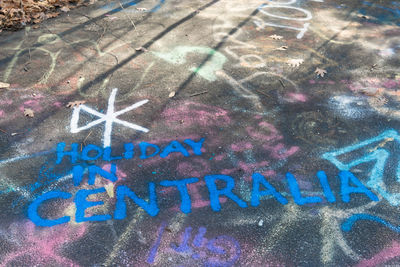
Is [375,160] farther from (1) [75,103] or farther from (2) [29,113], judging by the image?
(2) [29,113]

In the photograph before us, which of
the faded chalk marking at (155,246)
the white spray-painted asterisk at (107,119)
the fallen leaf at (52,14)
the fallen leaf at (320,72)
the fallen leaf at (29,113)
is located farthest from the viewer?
the fallen leaf at (52,14)

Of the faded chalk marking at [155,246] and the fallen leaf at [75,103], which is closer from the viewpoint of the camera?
the faded chalk marking at [155,246]

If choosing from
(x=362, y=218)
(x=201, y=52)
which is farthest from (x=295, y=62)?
(x=362, y=218)

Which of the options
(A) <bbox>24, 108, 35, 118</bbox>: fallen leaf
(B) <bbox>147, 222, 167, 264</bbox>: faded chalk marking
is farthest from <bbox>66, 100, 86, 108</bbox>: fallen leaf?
(B) <bbox>147, 222, 167, 264</bbox>: faded chalk marking

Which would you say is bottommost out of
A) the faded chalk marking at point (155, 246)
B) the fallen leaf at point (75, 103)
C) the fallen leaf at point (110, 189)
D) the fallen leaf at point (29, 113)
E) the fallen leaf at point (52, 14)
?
the faded chalk marking at point (155, 246)

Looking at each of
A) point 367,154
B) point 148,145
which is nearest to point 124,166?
point 148,145

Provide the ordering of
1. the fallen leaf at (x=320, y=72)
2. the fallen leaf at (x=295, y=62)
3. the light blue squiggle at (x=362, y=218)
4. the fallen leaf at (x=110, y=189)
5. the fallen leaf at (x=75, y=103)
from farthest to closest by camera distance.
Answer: the fallen leaf at (x=295, y=62), the fallen leaf at (x=320, y=72), the fallen leaf at (x=75, y=103), the fallen leaf at (x=110, y=189), the light blue squiggle at (x=362, y=218)

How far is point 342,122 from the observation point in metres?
3.81

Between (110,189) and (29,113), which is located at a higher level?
(29,113)

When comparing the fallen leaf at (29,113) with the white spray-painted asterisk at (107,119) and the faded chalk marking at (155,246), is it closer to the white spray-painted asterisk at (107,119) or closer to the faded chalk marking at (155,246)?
the white spray-painted asterisk at (107,119)

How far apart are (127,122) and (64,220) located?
1319 mm

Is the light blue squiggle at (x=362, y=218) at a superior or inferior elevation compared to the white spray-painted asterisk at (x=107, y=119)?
inferior

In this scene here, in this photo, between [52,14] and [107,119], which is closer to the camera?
[107,119]

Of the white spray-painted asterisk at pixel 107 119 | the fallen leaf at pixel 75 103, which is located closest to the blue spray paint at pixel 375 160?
the white spray-painted asterisk at pixel 107 119
